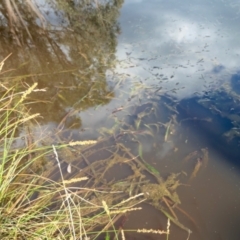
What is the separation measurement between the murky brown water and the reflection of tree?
16 millimetres

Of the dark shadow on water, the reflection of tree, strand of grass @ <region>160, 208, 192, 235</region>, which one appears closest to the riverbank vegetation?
strand of grass @ <region>160, 208, 192, 235</region>

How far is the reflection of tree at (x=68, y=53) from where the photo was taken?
358 centimetres

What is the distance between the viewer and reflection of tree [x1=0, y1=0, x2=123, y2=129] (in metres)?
3.58

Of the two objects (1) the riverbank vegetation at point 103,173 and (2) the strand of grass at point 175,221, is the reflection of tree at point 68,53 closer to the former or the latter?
(1) the riverbank vegetation at point 103,173

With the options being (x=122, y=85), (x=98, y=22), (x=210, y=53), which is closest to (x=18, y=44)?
(x=98, y=22)

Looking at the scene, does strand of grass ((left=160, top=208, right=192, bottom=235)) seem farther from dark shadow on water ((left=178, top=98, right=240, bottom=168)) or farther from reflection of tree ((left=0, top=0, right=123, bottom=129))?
reflection of tree ((left=0, top=0, right=123, bottom=129))

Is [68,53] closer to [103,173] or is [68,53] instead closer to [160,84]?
[160,84]

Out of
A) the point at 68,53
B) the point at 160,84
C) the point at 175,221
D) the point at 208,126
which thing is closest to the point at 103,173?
the point at 175,221

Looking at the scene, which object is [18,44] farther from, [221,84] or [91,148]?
[221,84]

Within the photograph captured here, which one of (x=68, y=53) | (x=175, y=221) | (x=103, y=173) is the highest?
(x=68, y=53)

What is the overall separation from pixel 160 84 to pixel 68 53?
64.1 inches

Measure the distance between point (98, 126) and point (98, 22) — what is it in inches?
101

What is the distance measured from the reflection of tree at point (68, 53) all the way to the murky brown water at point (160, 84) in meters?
0.02

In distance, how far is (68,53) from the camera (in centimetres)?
446
